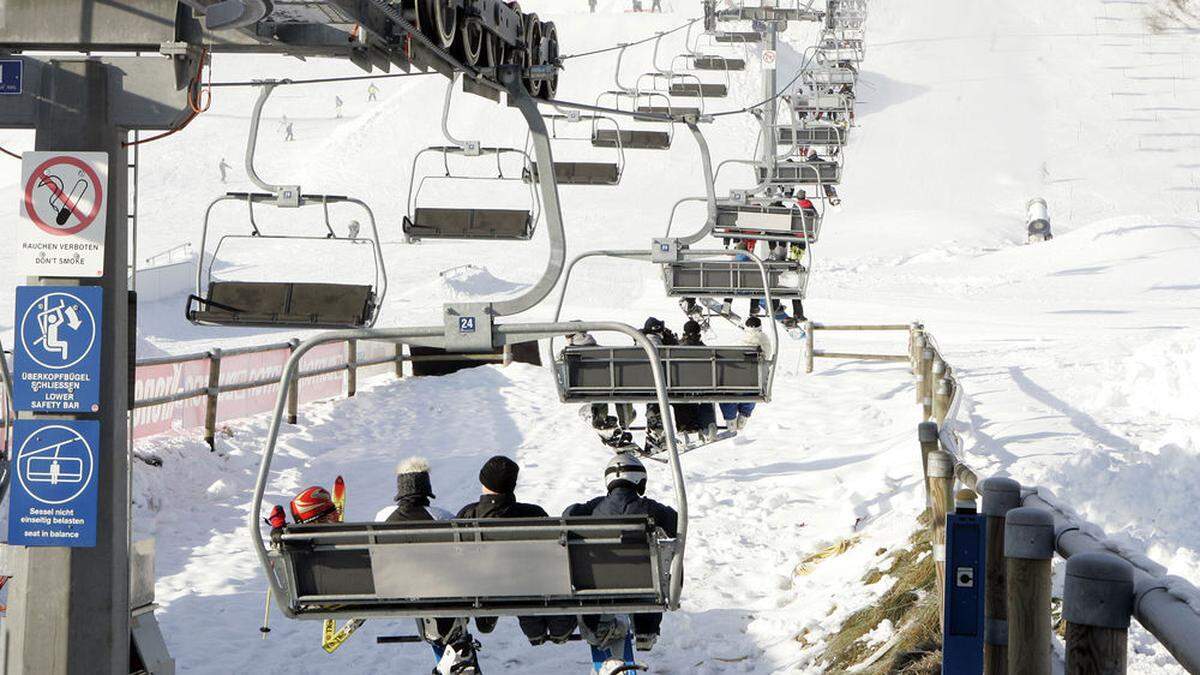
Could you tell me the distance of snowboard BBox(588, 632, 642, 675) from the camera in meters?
6.98

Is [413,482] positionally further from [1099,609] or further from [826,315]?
[826,315]

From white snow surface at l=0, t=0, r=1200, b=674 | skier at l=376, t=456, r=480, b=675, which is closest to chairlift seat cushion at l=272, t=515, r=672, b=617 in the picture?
skier at l=376, t=456, r=480, b=675

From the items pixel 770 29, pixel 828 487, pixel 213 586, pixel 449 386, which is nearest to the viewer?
pixel 213 586

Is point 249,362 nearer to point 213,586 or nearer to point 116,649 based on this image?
point 213,586

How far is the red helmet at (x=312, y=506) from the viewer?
25.4 ft

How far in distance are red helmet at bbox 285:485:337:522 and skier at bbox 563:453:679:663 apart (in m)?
1.65

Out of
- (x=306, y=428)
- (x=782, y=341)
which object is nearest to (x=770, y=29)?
(x=782, y=341)

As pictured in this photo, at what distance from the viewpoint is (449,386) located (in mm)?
20828

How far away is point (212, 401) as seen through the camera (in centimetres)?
1482

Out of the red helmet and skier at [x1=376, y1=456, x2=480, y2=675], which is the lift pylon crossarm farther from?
the red helmet

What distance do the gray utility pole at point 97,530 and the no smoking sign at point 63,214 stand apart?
3.5 inches

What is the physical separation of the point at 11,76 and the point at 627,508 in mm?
3726

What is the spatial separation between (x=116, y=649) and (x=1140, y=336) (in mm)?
17783

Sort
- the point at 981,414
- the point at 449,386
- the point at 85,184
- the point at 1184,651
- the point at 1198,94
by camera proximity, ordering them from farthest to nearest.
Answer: the point at 1198,94 → the point at 449,386 → the point at 981,414 → the point at 85,184 → the point at 1184,651
